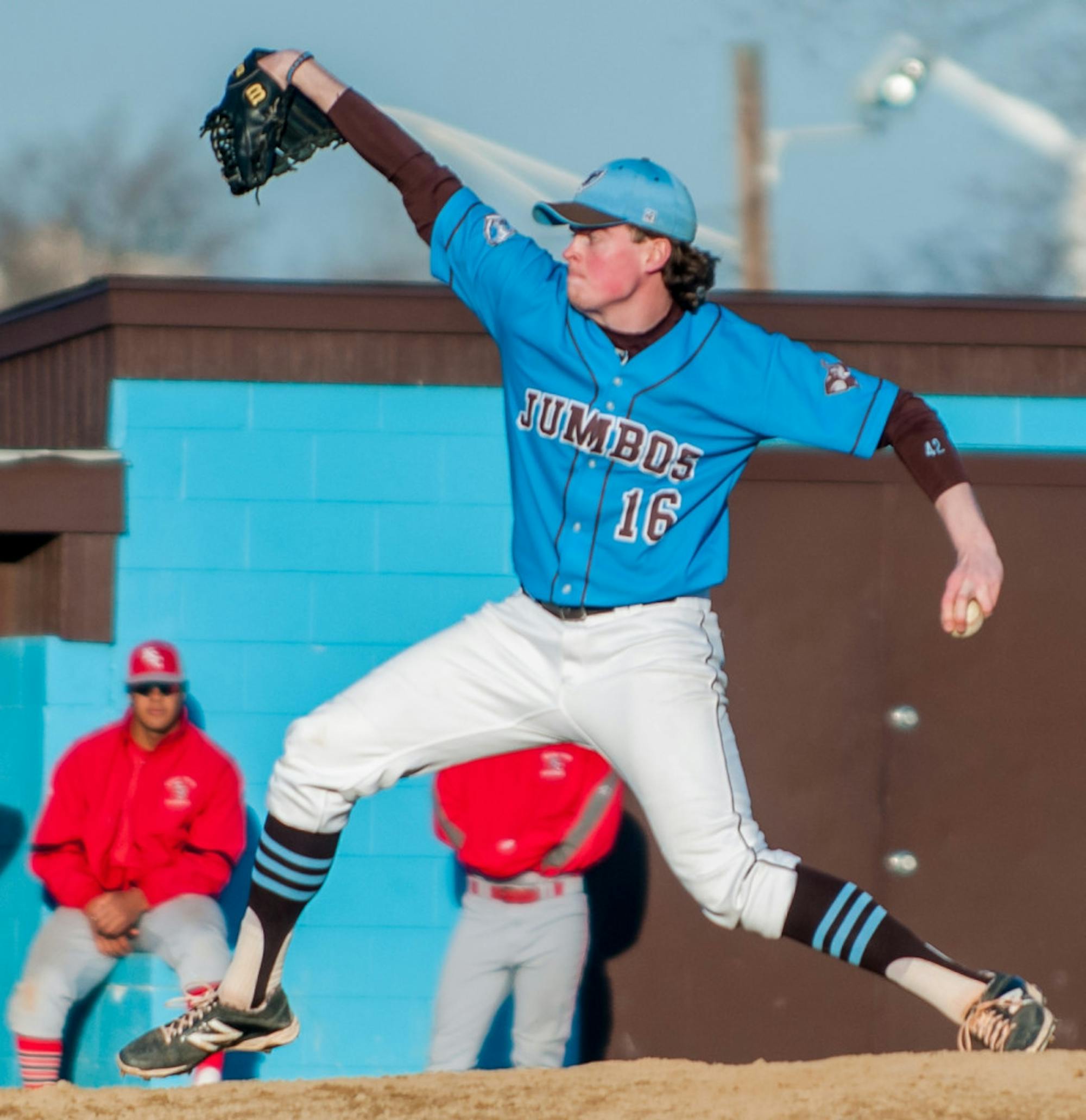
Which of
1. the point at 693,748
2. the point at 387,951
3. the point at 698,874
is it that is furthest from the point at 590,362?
the point at 387,951

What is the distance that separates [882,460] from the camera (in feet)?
25.4

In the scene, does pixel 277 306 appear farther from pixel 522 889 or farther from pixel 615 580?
pixel 615 580

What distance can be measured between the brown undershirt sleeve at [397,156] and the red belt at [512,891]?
249cm

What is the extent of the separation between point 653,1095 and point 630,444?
1.79 metres

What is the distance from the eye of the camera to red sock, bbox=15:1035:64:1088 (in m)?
6.95

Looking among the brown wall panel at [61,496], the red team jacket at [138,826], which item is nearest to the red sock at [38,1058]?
the red team jacket at [138,826]

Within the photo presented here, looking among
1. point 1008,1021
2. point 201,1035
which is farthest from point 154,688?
point 1008,1021

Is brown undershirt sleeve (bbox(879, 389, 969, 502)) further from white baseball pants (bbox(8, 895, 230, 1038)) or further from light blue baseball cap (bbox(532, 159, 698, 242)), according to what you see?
white baseball pants (bbox(8, 895, 230, 1038))

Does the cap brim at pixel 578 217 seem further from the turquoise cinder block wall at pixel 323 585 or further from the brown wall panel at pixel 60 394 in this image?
the brown wall panel at pixel 60 394

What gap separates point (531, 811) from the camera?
6.44 m

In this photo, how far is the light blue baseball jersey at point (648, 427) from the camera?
4.59 meters

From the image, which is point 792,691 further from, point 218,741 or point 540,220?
point 540,220

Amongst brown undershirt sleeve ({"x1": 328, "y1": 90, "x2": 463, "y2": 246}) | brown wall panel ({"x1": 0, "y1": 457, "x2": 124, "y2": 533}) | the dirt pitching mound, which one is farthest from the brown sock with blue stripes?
brown wall panel ({"x1": 0, "y1": 457, "x2": 124, "y2": 533})

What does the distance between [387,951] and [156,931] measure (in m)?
1.20
